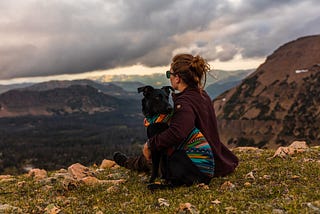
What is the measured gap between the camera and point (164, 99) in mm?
8883

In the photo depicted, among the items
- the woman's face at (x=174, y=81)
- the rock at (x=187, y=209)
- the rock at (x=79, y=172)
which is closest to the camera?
the rock at (x=187, y=209)

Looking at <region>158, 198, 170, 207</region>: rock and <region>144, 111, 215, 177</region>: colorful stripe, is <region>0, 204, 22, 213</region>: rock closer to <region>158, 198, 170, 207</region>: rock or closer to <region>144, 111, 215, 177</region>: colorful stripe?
<region>158, 198, 170, 207</region>: rock

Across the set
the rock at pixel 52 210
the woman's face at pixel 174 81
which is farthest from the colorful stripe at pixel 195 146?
the rock at pixel 52 210

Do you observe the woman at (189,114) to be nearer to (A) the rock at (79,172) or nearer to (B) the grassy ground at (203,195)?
(B) the grassy ground at (203,195)

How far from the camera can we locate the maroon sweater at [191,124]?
27.7 ft

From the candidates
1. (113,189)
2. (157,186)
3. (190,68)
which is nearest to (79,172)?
(113,189)

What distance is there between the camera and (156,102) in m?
8.91

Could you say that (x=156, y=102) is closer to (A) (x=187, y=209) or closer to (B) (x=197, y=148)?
(B) (x=197, y=148)

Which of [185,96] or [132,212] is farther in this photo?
[185,96]

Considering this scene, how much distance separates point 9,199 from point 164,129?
5470 millimetres

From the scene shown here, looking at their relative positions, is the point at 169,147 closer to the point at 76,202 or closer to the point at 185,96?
the point at 185,96

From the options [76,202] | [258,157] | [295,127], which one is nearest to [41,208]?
[76,202]

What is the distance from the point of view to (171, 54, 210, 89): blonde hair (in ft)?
28.9

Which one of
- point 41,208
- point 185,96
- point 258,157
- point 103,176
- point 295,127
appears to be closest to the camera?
point 41,208
